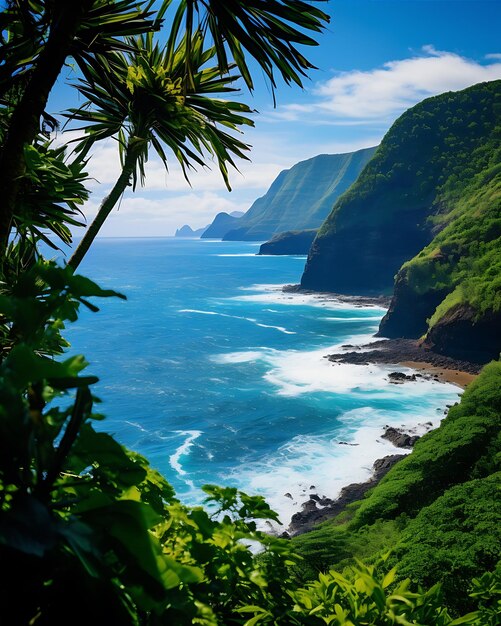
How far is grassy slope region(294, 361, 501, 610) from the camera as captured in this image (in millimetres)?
8000

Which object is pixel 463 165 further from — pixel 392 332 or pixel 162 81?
pixel 162 81

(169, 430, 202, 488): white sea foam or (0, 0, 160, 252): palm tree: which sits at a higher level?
(0, 0, 160, 252): palm tree

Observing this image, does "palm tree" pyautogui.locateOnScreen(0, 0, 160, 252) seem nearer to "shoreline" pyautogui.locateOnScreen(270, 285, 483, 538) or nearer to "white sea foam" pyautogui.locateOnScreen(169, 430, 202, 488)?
"shoreline" pyautogui.locateOnScreen(270, 285, 483, 538)

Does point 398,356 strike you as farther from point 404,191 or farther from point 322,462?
point 404,191

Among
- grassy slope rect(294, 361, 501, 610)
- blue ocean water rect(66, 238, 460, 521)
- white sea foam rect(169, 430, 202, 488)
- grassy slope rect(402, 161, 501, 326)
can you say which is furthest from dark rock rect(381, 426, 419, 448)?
grassy slope rect(402, 161, 501, 326)

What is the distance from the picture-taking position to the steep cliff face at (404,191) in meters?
70.8

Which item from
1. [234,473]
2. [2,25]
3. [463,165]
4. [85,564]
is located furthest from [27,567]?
[463,165]

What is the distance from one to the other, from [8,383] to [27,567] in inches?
12.1

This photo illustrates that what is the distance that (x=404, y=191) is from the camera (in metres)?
73.9

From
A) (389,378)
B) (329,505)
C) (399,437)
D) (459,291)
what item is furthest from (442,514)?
(459,291)

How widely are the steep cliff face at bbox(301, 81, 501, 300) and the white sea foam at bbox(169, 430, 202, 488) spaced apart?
52.5 metres

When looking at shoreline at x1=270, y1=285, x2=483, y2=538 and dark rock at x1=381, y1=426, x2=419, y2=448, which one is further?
dark rock at x1=381, y1=426, x2=419, y2=448

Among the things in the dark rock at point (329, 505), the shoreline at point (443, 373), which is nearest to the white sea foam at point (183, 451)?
the dark rock at point (329, 505)

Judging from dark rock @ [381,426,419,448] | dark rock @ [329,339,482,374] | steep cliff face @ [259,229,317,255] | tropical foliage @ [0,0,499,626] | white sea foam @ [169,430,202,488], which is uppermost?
steep cliff face @ [259,229,317,255]
